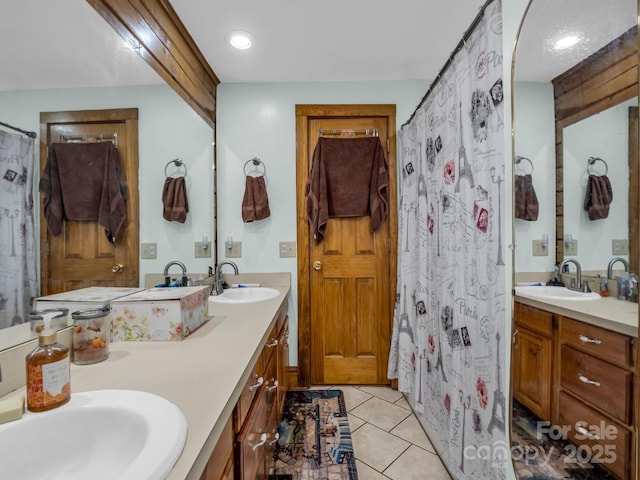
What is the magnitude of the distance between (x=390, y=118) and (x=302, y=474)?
2366mm

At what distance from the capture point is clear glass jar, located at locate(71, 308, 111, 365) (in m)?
0.89

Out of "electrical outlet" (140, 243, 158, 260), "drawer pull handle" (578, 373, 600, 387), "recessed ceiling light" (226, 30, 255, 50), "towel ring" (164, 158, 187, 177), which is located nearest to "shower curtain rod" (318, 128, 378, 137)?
"recessed ceiling light" (226, 30, 255, 50)

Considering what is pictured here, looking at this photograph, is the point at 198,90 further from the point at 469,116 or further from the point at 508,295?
the point at 508,295

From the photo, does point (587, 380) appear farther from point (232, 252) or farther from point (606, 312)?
point (232, 252)

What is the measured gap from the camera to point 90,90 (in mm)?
1036

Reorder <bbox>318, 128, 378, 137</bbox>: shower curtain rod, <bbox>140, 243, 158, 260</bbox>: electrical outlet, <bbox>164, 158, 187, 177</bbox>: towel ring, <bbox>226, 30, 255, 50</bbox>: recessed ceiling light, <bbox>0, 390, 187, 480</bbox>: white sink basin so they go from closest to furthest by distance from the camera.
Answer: <bbox>0, 390, 187, 480</bbox>: white sink basin → <bbox>140, 243, 158, 260</bbox>: electrical outlet → <bbox>164, 158, 187, 177</bbox>: towel ring → <bbox>226, 30, 255, 50</bbox>: recessed ceiling light → <bbox>318, 128, 378, 137</bbox>: shower curtain rod

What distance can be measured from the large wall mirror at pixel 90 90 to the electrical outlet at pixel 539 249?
1.49 metres

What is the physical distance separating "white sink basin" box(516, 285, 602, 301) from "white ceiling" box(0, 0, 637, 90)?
0.59 metres

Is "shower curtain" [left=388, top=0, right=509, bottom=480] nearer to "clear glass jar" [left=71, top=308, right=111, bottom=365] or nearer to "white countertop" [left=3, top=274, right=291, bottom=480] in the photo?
"white countertop" [left=3, top=274, right=291, bottom=480]

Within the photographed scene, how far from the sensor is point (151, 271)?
1367 mm

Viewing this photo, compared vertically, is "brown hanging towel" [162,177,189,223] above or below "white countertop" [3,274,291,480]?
above

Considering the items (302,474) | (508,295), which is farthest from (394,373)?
(508,295)

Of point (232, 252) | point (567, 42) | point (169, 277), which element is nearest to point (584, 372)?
point (567, 42)

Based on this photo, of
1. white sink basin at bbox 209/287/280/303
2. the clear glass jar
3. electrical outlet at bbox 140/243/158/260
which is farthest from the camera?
white sink basin at bbox 209/287/280/303
